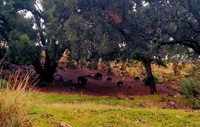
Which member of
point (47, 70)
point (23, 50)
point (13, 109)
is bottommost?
point (13, 109)

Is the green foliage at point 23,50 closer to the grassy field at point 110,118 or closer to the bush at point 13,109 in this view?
the grassy field at point 110,118

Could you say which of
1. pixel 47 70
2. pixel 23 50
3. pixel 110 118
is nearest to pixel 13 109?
pixel 110 118

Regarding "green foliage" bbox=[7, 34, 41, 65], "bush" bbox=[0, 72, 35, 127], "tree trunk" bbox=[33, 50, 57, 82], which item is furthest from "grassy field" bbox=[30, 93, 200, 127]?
"tree trunk" bbox=[33, 50, 57, 82]

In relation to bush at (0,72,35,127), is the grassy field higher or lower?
lower

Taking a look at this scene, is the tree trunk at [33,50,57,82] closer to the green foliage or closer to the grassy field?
the green foliage

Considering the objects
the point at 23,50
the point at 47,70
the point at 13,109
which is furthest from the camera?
the point at 47,70

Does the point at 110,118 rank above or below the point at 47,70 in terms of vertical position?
below

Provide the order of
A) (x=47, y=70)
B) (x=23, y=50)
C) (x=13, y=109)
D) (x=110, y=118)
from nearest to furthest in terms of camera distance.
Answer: (x=13, y=109) → (x=110, y=118) → (x=23, y=50) → (x=47, y=70)

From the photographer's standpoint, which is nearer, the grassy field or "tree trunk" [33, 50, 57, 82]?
the grassy field

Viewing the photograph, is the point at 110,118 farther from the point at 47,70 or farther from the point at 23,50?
the point at 47,70

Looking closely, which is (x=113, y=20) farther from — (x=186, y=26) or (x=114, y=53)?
(x=186, y=26)

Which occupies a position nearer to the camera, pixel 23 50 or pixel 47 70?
pixel 23 50

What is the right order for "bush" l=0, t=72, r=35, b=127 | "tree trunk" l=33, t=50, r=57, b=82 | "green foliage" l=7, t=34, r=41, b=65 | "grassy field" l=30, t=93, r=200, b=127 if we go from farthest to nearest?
1. "tree trunk" l=33, t=50, r=57, b=82
2. "green foliage" l=7, t=34, r=41, b=65
3. "grassy field" l=30, t=93, r=200, b=127
4. "bush" l=0, t=72, r=35, b=127

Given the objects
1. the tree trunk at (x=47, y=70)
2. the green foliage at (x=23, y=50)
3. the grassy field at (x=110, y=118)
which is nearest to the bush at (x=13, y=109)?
the grassy field at (x=110, y=118)
